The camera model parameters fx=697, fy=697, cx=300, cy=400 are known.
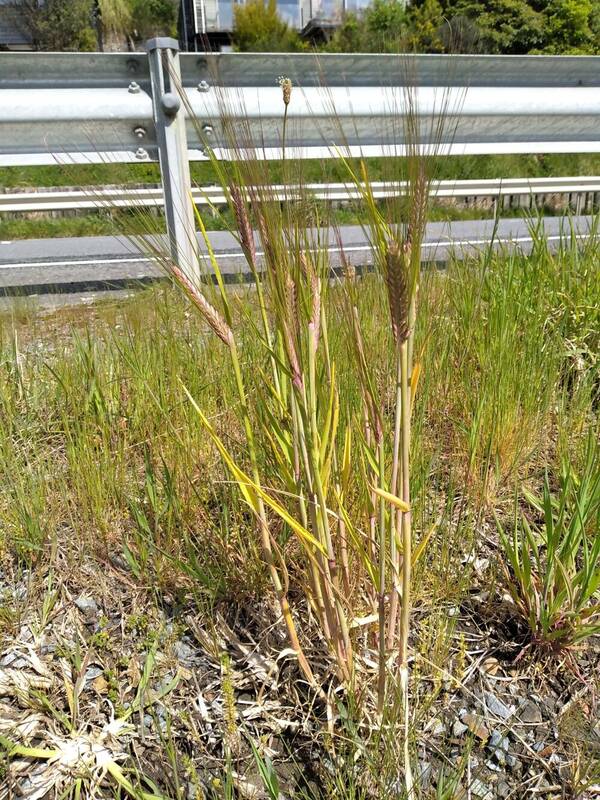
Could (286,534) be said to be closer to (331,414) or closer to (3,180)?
(331,414)

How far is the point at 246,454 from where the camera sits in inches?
67.7

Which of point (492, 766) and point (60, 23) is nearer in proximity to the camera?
point (492, 766)

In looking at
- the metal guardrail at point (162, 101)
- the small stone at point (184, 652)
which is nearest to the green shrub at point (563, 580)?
the small stone at point (184, 652)

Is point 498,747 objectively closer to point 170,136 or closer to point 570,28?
point 170,136

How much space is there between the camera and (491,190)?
4715mm

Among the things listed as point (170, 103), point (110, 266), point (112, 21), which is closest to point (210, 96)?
point (170, 103)

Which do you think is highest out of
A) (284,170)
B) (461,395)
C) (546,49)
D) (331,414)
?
(546,49)

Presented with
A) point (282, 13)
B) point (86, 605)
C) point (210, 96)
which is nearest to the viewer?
point (86, 605)

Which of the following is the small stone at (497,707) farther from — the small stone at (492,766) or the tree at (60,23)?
the tree at (60,23)

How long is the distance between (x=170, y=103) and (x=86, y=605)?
237 cm

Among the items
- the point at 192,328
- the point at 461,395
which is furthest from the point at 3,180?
the point at 461,395

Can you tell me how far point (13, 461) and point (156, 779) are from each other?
2.67 feet

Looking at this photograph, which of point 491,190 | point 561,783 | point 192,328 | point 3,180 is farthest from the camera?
point 3,180

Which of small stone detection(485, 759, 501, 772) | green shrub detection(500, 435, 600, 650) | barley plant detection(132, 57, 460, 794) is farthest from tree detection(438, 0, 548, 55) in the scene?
small stone detection(485, 759, 501, 772)
